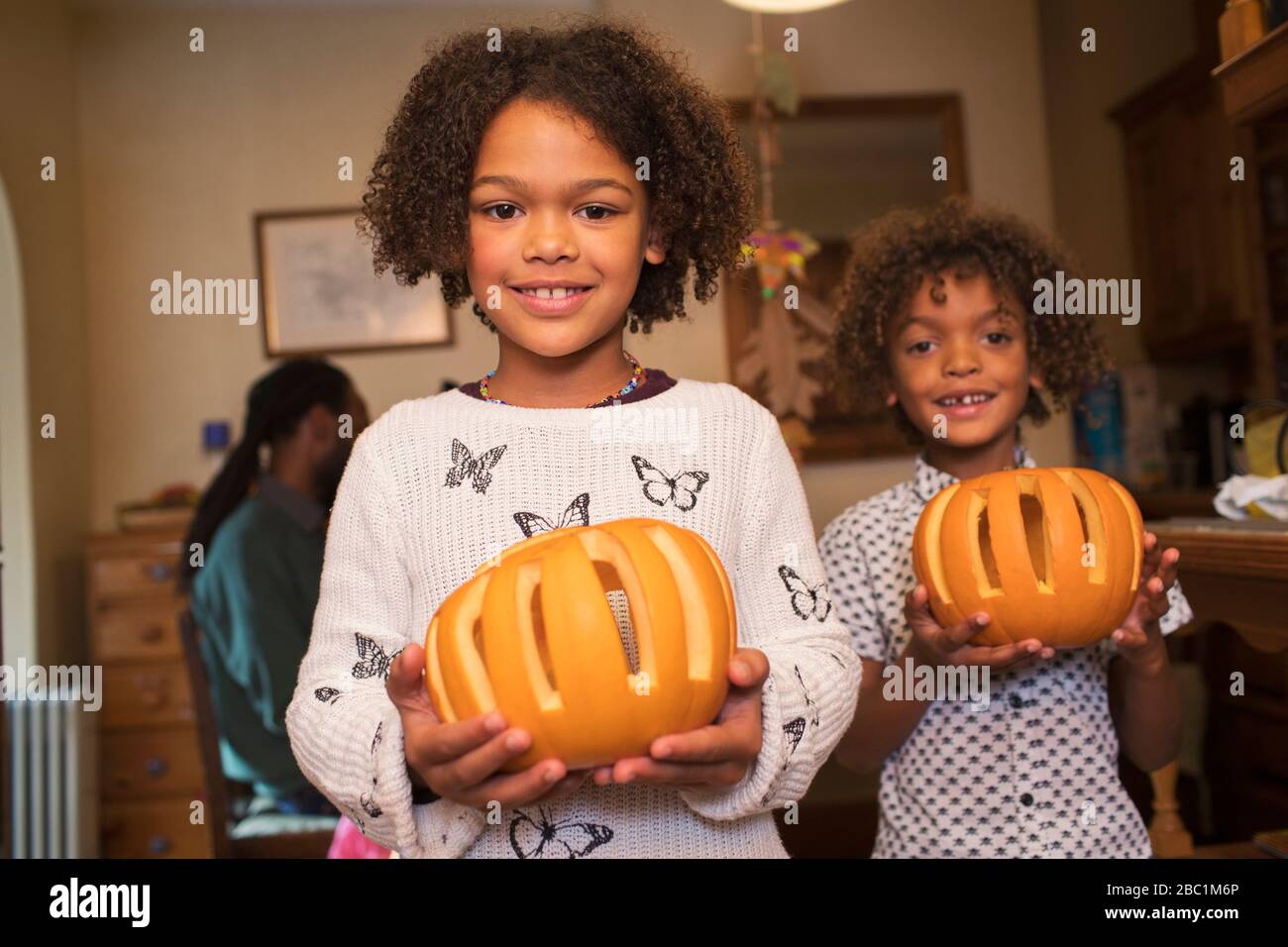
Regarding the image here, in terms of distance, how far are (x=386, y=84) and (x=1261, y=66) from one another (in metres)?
3.86

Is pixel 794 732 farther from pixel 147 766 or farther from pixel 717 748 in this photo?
pixel 147 766

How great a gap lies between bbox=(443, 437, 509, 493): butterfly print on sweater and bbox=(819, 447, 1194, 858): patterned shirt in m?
0.51

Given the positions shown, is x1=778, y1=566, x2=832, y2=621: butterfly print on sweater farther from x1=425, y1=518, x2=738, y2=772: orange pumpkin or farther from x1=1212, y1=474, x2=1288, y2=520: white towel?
x1=1212, y1=474, x2=1288, y2=520: white towel

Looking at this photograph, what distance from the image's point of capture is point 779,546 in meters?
0.99

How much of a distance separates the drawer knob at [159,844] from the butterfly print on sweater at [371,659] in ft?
10.4

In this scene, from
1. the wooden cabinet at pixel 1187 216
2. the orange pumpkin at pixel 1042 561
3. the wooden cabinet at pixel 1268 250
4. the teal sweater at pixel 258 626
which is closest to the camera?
the orange pumpkin at pixel 1042 561

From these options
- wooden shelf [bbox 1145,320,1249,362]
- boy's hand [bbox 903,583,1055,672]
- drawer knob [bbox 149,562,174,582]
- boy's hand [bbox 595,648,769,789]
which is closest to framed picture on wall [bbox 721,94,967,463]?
wooden shelf [bbox 1145,320,1249,362]

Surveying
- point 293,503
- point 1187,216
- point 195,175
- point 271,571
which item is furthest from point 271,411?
point 1187,216

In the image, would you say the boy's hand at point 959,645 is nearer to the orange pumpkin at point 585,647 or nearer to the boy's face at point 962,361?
the boy's face at point 962,361

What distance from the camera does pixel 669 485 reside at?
98 cm

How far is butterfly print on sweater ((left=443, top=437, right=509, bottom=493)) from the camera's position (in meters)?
0.98

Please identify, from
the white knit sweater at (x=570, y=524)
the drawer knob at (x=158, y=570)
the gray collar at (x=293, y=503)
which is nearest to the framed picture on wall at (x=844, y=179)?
the gray collar at (x=293, y=503)

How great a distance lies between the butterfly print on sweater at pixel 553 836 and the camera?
0.94 metres
